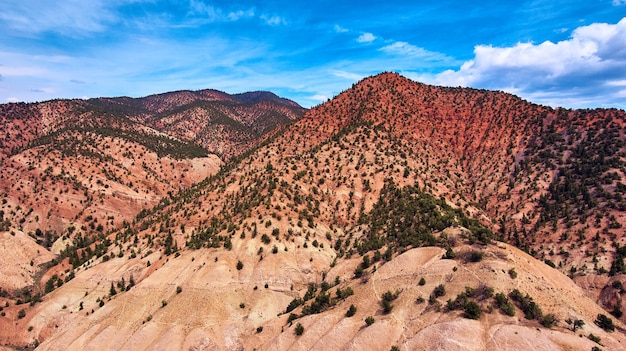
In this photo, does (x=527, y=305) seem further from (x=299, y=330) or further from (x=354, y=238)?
(x=354, y=238)

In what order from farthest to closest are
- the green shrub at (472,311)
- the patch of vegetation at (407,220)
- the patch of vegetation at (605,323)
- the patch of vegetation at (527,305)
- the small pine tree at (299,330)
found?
1. the patch of vegetation at (407,220)
2. the small pine tree at (299,330)
3. the patch of vegetation at (605,323)
4. the green shrub at (472,311)
5. the patch of vegetation at (527,305)

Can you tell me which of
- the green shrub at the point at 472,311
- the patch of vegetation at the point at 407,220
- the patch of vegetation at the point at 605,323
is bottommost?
the patch of vegetation at the point at 605,323

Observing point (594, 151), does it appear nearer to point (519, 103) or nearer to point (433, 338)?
point (519, 103)

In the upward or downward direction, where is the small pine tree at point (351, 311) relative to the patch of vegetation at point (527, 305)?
downward

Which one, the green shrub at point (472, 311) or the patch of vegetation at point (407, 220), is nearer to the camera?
the green shrub at point (472, 311)

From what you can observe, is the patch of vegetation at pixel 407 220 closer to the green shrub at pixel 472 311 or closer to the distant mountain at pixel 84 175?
the green shrub at pixel 472 311

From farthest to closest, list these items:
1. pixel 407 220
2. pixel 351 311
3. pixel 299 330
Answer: pixel 407 220, pixel 299 330, pixel 351 311

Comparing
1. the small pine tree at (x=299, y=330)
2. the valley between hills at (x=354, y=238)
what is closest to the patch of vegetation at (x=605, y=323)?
the valley between hills at (x=354, y=238)

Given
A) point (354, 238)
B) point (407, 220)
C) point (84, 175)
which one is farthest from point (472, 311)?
point (84, 175)
